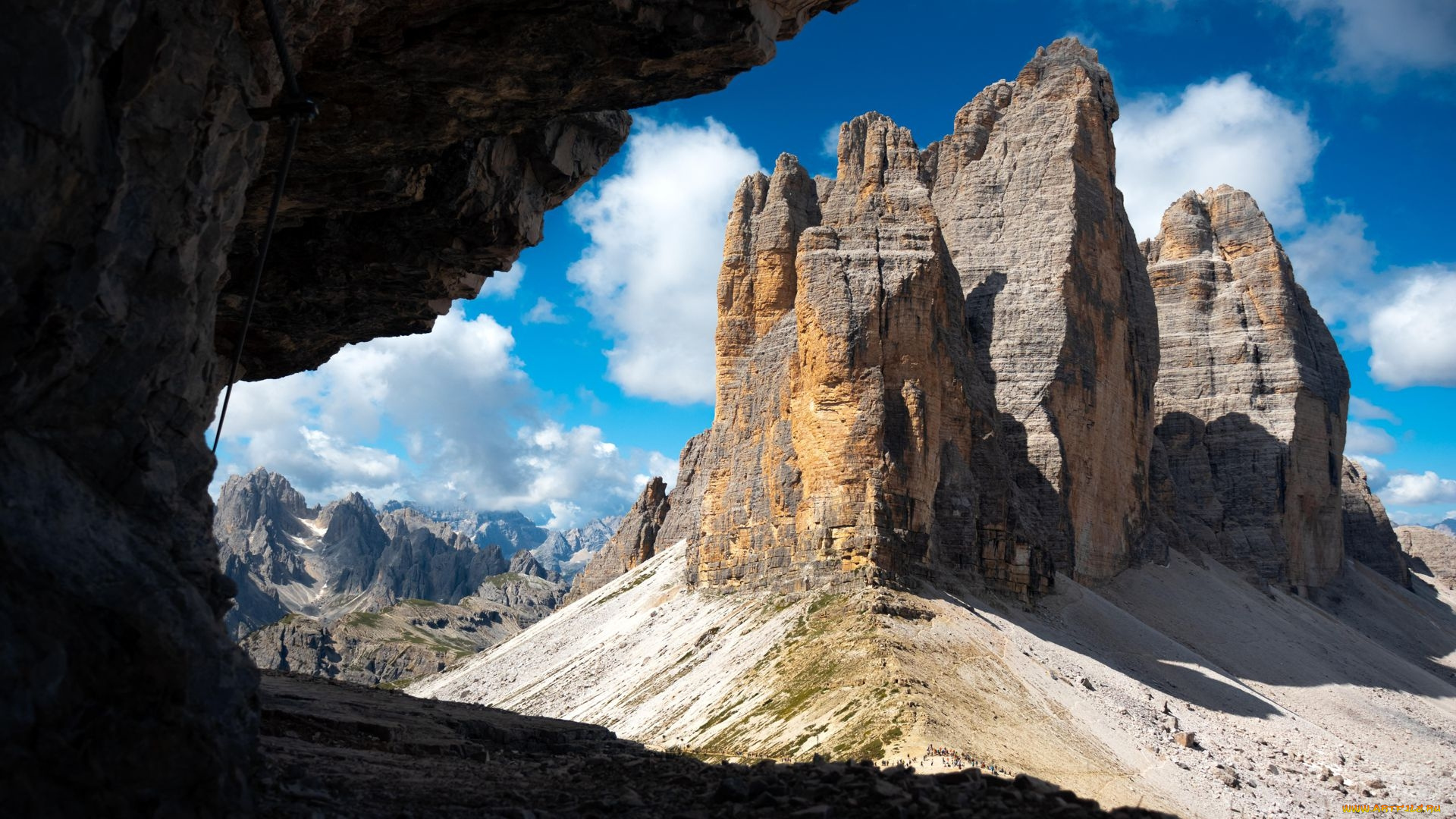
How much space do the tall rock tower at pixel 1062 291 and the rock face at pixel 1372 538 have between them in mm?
55200

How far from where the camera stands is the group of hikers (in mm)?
28406

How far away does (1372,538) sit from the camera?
123m

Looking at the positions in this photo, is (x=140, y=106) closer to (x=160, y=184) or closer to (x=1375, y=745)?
(x=160, y=184)

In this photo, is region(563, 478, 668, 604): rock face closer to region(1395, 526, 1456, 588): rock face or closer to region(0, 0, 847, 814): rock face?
region(0, 0, 847, 814): rock face

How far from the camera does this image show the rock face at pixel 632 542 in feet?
326

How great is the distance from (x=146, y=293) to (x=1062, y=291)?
67.0 m

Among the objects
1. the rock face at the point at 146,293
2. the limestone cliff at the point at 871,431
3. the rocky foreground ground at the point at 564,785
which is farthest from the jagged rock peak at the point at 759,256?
the rock face at the point at 146,293

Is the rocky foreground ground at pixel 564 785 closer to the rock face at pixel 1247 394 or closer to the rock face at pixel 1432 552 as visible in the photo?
the rock face at pixel 1247 394

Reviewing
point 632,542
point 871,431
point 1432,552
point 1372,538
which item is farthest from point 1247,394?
point 871,431

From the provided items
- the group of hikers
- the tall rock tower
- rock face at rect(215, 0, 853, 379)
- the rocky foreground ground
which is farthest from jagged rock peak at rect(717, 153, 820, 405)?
the rocky foreground ground

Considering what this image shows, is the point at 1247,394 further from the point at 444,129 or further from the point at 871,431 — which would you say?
the point at 444,129

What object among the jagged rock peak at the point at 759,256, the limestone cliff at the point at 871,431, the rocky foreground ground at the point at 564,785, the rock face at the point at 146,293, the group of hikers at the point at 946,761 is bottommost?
the rocky foreground ground at the point at 564,785

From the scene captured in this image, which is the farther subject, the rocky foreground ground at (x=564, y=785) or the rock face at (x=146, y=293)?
the rocky foreground ground at (x=564, y=785)

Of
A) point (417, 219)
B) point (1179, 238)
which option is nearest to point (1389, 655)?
point (1179, 238)
